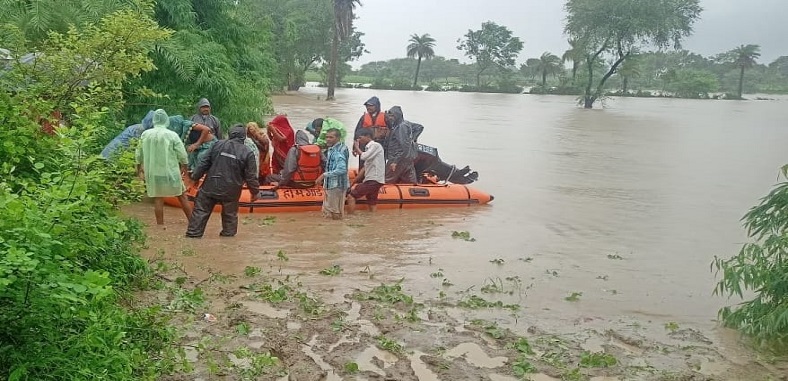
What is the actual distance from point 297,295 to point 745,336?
353 centimetres

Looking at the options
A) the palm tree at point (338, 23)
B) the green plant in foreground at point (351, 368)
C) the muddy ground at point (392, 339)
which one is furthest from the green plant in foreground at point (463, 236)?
the palm tree at point (338, 23)

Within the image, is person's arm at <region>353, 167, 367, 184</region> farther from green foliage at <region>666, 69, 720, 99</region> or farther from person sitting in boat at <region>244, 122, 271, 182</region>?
green foliage at <region>666, 69, 720, 99</region>

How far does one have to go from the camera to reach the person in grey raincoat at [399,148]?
404 inches

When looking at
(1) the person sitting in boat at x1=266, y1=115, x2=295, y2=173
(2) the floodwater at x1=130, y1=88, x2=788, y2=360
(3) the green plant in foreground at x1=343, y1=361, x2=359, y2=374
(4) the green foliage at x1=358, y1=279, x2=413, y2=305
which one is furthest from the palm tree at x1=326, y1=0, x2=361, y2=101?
(3) the green plant in foreground at x1=343, y1=361, x2=359, y2=374

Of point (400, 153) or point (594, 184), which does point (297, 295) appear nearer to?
point (400, 153)

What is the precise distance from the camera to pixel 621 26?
46250mm

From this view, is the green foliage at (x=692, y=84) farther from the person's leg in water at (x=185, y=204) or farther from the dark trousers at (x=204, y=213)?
the dark trousers at (x=204, y=213)

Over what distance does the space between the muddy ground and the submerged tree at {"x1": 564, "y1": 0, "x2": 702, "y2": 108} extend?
1650 inches

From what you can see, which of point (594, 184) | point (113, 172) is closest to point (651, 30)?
point (594, 184)

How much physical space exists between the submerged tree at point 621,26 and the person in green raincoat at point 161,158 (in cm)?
4092

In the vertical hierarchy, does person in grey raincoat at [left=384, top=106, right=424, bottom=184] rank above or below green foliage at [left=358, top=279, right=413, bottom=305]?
above

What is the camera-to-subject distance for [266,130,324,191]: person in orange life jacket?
9445 mm

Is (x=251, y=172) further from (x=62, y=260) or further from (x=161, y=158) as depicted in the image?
(x=62, y=260)

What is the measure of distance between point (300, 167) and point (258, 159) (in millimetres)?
617
